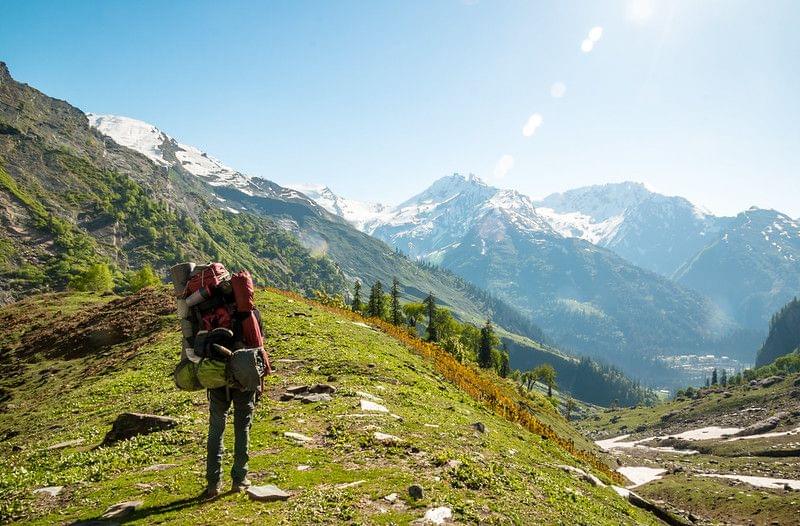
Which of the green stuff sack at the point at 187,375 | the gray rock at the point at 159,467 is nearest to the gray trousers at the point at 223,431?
the green stuff sack at the point at 187,375

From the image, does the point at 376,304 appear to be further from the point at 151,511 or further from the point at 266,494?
the point at 151,511

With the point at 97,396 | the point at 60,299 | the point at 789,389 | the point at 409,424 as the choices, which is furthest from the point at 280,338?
the point at 789,389

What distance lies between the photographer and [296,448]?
37.1 feet

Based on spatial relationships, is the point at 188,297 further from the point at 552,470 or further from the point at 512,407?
the point at 512,407

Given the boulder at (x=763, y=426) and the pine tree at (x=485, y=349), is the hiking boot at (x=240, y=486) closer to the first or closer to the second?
the pine tree at (x=485, y=349)

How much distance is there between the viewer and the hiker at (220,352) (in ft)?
28.3

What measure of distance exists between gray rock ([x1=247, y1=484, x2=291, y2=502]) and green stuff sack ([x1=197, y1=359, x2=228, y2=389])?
202 cm

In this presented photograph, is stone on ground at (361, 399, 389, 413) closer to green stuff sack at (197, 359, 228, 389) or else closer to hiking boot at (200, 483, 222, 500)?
hiking boot at (200, 483, 222, 500)

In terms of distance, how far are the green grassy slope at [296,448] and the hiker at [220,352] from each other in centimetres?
88

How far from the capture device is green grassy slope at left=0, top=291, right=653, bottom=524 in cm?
826

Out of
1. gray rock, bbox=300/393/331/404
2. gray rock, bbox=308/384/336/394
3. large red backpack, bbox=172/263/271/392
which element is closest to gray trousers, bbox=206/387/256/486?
large red backpack, bbox=172/263/271/392

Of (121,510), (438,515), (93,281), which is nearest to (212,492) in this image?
(121,510)

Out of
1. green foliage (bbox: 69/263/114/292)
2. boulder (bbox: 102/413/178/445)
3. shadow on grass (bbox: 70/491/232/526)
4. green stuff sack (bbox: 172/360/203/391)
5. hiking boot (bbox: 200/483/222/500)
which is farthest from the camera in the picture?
green foliage (bbox: 69/263/114/292)

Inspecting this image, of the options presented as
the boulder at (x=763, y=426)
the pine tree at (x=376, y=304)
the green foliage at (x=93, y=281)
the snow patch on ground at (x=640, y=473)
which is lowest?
the boulder at (x=763, y=426)
